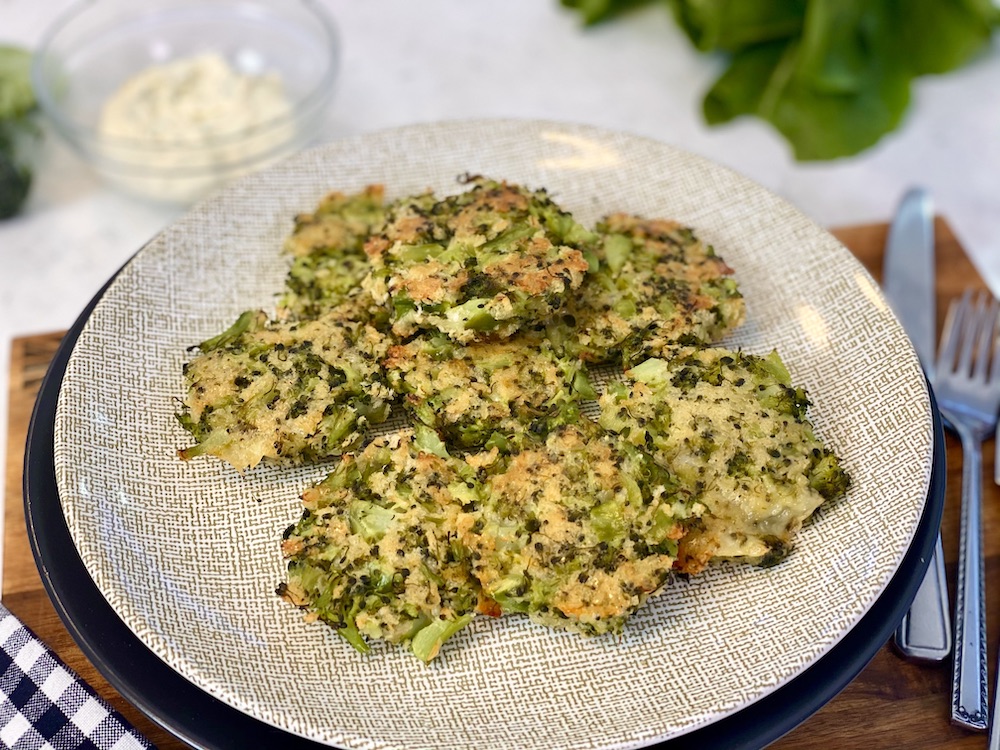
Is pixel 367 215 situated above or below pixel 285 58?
above

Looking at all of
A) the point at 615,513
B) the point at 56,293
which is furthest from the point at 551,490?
the point at 56,293

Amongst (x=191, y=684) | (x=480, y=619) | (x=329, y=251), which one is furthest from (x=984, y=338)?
(x=191, y=684)

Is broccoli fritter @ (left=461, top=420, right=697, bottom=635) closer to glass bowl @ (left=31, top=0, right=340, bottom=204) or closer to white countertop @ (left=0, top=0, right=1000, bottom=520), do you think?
glass bowl @ (left=31, top=0, right=340, bottom=204)

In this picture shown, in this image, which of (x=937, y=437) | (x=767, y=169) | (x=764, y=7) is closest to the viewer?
(x=937, y=437)

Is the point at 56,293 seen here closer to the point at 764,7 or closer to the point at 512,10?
the point at 512,10

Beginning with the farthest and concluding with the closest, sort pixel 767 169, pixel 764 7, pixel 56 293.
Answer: pixel 767 169 < pixel 764 7 < pixel 56 293

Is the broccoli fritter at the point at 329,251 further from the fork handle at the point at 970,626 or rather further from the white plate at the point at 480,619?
the fork handle at the point at 970,626

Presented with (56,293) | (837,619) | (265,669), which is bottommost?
(56,293)
